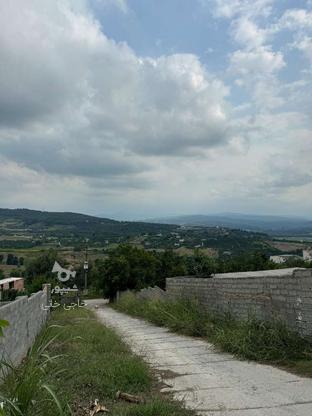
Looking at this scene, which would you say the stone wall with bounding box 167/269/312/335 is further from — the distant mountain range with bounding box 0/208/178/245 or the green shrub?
the distant mountain range with bounding box 0/208/178/245

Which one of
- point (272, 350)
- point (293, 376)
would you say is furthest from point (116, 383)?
point (272, 350)

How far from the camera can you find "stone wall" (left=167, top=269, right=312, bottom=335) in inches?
310

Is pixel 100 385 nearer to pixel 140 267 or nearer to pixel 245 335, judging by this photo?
pixel 245 335

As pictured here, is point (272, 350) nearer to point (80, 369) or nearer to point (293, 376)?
point (293, 376)

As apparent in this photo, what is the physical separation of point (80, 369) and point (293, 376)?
10.0ft

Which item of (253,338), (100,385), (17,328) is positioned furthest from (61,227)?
(100,385)

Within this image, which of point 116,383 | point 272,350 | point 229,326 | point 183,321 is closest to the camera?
point 116,383

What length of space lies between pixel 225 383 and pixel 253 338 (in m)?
2.20

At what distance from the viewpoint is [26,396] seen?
131 inches

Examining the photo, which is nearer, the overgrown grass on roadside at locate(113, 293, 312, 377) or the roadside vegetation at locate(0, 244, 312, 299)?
the overgrown grass on roadside at locate(113, 293, 312, 377)

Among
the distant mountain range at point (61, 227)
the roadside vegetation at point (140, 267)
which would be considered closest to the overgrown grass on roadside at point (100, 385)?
the roadside vegetation at point (140, 267)

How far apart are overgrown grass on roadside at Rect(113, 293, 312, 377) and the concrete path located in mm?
268

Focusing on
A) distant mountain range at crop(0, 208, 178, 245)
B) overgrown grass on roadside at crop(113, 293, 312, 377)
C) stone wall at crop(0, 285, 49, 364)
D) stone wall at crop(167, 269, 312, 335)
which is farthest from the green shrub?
distant mountain range at crop(0, 208, 178, 245)

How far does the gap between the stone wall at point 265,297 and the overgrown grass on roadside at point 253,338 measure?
0.26m
